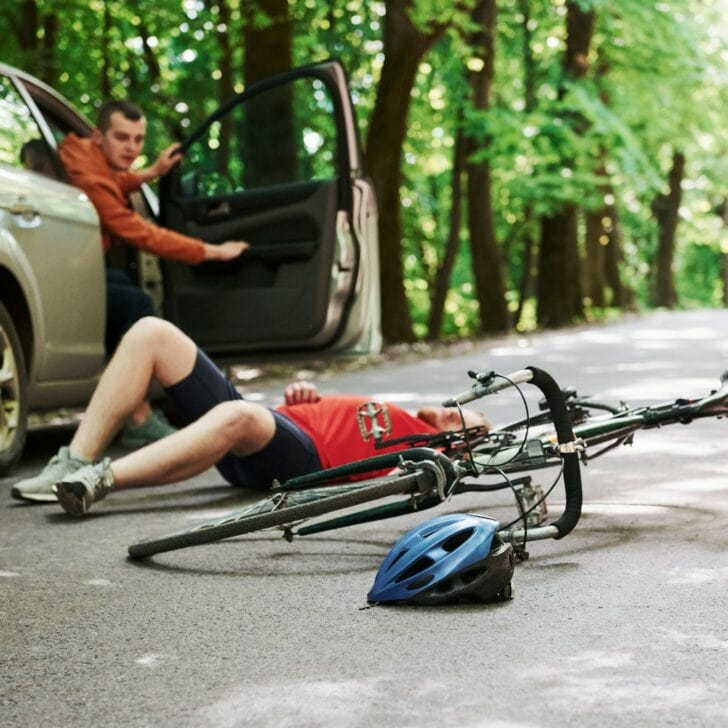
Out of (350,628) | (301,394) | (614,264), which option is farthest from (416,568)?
(614,264)

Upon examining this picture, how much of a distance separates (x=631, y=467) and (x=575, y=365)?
25.3 ft

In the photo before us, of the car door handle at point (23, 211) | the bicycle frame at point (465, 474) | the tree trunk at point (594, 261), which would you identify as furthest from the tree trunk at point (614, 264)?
the bicycle frame at point (465, 474)

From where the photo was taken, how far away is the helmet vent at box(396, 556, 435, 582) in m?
4.18

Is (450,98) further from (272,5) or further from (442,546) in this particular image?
(442,546)

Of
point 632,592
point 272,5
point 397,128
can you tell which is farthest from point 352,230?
point 397,128

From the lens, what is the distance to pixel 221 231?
29.2 ft

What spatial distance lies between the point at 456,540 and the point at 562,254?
2362 centimetres

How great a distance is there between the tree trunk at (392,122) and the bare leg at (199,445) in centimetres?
1328

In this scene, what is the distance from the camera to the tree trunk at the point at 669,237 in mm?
49281

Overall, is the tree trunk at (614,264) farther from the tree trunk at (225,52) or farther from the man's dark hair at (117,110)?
the man's dark hair at (117,110)

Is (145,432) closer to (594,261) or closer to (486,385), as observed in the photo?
(486,385)

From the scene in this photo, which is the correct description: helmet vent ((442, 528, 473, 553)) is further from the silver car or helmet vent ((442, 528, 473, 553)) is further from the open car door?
the open car door

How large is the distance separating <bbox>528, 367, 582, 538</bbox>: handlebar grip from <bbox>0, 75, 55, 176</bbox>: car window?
3890mm

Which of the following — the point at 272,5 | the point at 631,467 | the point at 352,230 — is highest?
the point at 272,5
